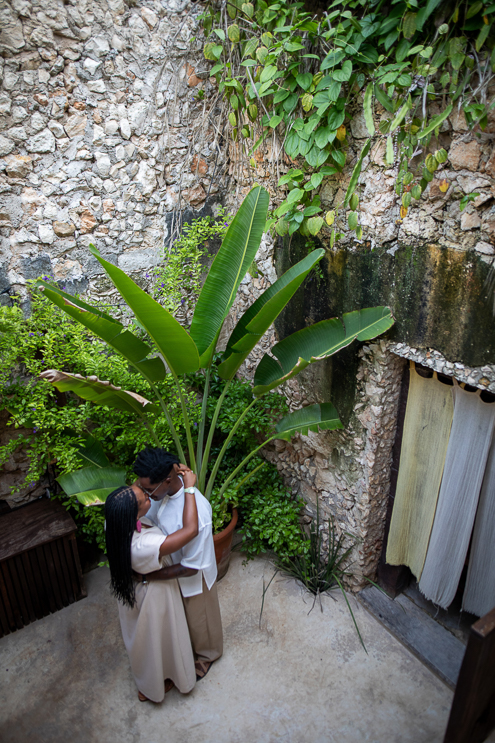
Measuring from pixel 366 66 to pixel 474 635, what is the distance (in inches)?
105

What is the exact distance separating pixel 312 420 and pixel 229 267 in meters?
1.11

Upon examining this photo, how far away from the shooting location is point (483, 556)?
2.72m

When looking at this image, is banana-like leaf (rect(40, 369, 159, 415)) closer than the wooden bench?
Yes

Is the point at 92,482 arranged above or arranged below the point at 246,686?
above

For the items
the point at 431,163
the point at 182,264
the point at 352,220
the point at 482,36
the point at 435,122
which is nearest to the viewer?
the point at 482,36

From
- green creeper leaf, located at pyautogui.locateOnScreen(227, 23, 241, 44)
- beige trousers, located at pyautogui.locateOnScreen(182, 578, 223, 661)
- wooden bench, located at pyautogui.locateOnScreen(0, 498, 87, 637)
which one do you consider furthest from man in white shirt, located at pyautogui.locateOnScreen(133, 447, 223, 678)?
green creeper leaf, located at pyautogui.locateOnScreen(227, 23, 241, 44)

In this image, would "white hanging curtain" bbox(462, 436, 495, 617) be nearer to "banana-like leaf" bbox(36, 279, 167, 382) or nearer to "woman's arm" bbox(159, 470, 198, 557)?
"woman's arm" bbox(159, 470, 198, 557)

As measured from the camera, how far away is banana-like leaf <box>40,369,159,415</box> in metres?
2.46

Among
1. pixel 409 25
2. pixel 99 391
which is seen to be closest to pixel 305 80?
pixel 409 25

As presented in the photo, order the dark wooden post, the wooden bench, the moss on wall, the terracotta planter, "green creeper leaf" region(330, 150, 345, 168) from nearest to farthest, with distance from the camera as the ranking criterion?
the dark wooden post, the moss on wall, "green creeper leaf" region(330, 150, 345, 168), the wooden bench, the terracotta planter

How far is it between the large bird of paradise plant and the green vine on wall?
0.96 ft

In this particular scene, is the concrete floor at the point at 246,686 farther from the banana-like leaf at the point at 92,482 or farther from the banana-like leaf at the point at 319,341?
the banana-like leaf at the point at 319,341

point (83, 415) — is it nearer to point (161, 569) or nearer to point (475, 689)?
point (161, 569)

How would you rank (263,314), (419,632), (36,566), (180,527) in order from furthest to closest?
(36,566) < (419,632) < (263,314) < (180,527)
